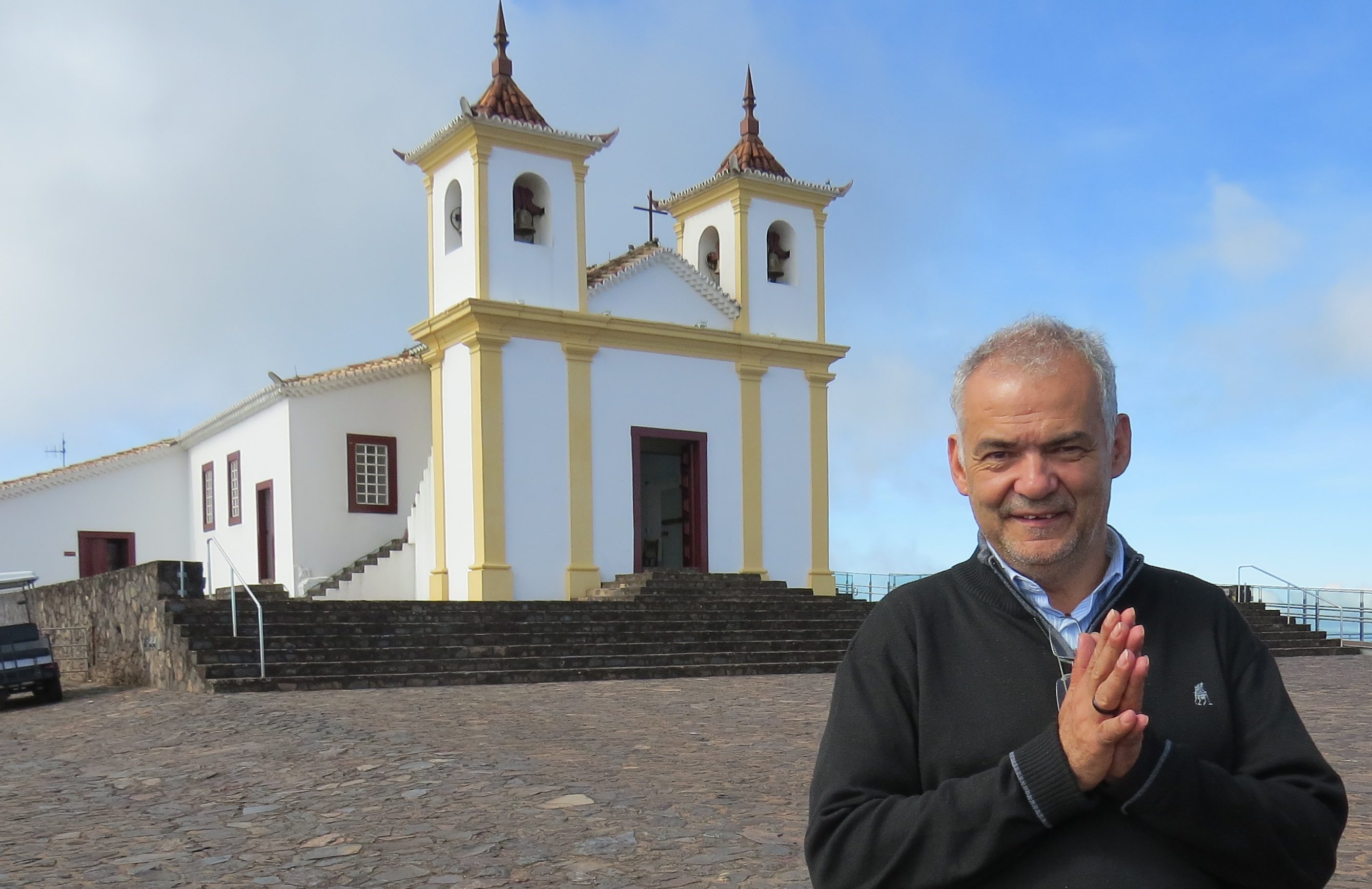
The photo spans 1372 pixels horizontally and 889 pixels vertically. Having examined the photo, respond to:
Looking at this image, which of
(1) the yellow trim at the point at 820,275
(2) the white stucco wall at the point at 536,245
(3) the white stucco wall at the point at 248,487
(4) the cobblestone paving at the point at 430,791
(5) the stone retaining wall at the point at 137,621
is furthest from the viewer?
(1) the yellow trim at the point at 820,275

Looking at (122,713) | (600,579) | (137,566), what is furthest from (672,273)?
(122,713)

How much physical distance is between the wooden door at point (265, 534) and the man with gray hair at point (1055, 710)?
20219mm

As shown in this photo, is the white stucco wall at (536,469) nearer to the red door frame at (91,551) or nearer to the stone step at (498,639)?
the stone step at (498,639)

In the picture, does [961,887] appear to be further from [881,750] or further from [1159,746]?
[1159,746]

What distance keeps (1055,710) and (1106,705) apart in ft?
0.65

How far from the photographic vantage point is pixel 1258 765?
1.98m

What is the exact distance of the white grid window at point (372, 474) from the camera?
2098 cm

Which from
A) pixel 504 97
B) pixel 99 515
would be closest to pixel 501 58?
pixel 504 97

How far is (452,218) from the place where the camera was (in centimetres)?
2016

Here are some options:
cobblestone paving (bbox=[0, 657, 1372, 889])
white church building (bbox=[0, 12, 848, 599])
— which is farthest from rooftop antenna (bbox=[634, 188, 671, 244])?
cobblestone paving (bbox=[0, 657, 1372, 889])

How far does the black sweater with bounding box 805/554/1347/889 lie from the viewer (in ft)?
6.13

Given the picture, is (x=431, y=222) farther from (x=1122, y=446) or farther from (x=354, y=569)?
(x=1122, y=446)

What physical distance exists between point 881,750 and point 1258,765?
0.56 m

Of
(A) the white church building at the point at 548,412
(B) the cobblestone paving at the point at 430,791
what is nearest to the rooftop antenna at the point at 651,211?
(A) the white church building at the point at 548,412
